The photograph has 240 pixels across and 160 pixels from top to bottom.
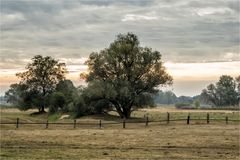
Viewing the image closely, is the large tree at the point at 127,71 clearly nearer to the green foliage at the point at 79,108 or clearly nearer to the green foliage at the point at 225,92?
the green foliage at the point at 79,108

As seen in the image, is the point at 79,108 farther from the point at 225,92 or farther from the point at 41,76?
the point at 225,92

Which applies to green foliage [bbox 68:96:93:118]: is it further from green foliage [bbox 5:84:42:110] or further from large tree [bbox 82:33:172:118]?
green foliage [bbox 5:84:42:110]

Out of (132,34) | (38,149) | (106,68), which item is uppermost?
(132,34)

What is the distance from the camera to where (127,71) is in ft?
233

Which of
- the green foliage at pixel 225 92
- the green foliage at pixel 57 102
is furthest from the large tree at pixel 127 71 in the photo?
the green foliage at pixel 225 92

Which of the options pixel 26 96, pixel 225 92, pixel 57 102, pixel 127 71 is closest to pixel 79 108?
pixel 127 71

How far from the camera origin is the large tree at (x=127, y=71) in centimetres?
7045

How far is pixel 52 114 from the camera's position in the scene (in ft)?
288

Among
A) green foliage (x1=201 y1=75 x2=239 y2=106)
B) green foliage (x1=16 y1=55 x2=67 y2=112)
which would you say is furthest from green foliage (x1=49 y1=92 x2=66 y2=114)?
green foliage (x1=201 y1=75 x2=239 y2=106)

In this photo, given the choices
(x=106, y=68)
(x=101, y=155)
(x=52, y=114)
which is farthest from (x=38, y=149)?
(x=52, y=114)

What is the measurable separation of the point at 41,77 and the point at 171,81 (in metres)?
39.2

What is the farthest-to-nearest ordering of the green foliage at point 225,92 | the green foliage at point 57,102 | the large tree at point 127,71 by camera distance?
the green foliage at point 225,92, the green foliage at point 57,102, the large tree at point 127,71

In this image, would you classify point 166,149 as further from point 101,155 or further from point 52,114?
point 52,114

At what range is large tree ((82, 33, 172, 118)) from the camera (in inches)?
2774
